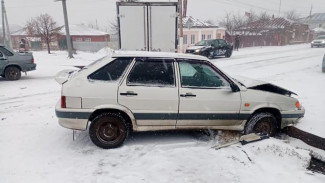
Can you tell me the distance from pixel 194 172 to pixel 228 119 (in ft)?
4.27

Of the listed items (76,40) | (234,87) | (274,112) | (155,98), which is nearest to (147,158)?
(155,98)

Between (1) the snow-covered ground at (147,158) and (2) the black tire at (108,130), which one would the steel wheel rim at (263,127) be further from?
(2) the black tire at (108,130)

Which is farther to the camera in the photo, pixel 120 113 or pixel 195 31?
pixel 195 31

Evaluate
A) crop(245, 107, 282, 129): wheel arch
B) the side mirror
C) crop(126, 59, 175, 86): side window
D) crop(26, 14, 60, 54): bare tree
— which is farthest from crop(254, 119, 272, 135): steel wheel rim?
crop(26, 14, 60, 54): bare tree

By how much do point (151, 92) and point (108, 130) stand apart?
39.4 inches

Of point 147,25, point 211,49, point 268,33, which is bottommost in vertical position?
point 211,49

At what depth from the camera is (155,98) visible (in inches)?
163

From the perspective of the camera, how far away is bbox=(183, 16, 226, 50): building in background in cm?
3247

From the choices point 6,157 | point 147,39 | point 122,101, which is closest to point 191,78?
point 122,101

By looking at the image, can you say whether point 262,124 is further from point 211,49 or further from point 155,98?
point 211,49

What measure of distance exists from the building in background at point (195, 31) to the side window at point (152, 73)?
2793 cm

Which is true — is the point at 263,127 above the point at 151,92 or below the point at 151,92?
below

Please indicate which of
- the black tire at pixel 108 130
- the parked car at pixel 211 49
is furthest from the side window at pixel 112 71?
the parked car at pixel 211 49

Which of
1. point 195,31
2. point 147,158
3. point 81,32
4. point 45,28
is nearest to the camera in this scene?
point 147,158
